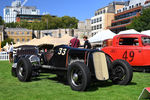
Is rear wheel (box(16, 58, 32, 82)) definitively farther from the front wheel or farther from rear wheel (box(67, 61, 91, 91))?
the front wheel

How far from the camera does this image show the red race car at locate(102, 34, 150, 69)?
10984 mm

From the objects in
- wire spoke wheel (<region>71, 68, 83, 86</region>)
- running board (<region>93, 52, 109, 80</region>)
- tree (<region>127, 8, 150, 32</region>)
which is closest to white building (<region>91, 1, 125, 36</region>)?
tree (<region>127, 8, 150, 32</region>)

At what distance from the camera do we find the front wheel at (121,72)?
7.05m

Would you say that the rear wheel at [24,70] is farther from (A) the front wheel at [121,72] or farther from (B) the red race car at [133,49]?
(B) the red race car at [133,49]

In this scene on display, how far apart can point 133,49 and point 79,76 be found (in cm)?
565

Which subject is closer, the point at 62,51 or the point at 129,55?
the point at 62,51

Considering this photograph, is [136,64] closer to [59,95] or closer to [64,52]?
[64,52]

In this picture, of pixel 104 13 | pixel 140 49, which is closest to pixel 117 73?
pixel 140 49

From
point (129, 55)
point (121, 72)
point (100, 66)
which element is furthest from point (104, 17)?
point (100, 66)

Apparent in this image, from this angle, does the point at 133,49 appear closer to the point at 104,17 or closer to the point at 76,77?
the point at 76,77

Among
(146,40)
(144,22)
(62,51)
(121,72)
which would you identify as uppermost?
(144,22)

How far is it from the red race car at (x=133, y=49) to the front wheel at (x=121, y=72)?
156 inches

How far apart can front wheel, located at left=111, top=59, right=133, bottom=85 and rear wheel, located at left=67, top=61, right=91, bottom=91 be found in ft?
4.45

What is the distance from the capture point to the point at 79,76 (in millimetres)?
6312
